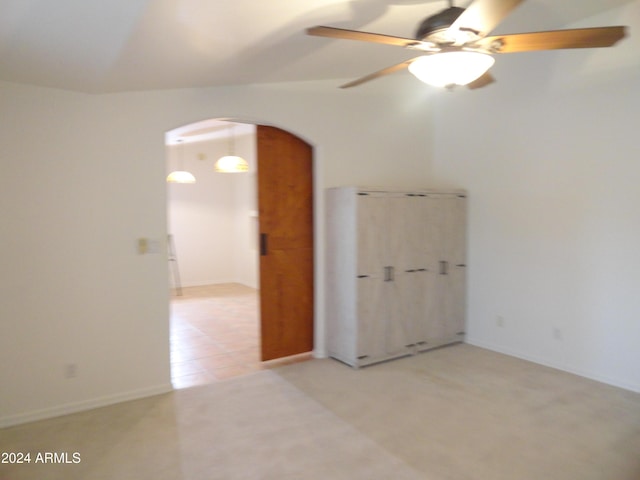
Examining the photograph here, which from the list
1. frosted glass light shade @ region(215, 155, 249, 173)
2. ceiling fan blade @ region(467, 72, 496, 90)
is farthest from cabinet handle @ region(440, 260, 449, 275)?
frosted glass light shade @ region(215, 155, 249, 173)

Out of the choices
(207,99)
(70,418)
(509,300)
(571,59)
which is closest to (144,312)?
(70,418)

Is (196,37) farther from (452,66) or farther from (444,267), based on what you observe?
(444,267)

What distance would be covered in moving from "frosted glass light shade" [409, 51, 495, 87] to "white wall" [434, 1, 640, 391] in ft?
7.44

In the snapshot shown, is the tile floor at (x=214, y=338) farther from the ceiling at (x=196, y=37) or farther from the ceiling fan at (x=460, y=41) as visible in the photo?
the ceiling fan at (x=460, y=41)

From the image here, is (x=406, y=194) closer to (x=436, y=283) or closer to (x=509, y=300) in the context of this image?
(x=436, y=283)

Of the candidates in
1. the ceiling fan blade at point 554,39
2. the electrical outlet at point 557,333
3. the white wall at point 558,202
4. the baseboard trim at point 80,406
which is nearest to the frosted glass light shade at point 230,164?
the white wall at point 558,202

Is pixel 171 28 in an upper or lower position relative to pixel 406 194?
upper

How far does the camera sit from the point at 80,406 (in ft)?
10.7

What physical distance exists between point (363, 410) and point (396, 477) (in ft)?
2.70

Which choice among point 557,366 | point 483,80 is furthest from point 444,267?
point 483,80

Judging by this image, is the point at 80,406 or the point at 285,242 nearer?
the point at 80,406

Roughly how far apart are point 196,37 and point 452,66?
1383mm

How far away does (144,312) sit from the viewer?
11.5ft

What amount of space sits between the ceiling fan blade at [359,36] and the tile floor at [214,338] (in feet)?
9.98
